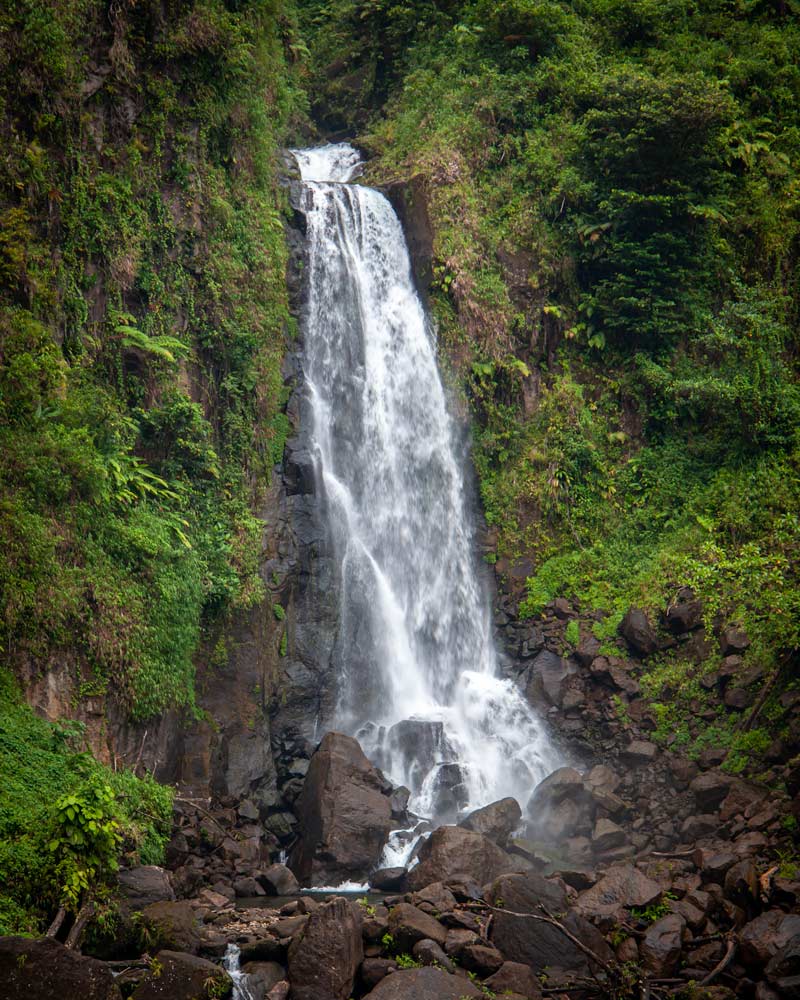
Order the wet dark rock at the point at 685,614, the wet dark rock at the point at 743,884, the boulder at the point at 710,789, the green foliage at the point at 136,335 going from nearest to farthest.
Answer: the wet dark rock at the point at 743,884 → the green foliage at the point at 136,335 → the boulder at the point at 710,789 → the wet dark rock at the point at 685,614

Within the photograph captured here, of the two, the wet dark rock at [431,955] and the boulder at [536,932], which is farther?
the boulder at [536,932]

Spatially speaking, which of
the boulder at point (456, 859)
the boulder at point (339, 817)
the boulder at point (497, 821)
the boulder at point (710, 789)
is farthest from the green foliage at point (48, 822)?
the boulder at point (710, 789)

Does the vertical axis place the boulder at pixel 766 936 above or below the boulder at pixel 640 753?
above

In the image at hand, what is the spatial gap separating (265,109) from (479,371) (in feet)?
25.4

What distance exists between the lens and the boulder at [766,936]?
27.5 feet

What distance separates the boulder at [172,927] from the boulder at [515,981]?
310 cm

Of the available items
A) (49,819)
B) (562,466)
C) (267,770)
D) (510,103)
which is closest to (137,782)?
(49,819)

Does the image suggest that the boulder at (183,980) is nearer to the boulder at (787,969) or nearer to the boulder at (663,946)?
the boulder at (663,946)

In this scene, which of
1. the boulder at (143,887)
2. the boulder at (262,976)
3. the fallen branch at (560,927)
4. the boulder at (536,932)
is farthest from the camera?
the boulder at (536,932)

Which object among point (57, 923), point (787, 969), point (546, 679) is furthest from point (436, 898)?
point (546, 679)

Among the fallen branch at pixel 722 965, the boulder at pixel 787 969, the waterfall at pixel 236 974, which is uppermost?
the boulder at pixel 787 969

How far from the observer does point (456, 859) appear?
1105 cm

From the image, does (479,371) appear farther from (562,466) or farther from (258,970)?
(258,970)

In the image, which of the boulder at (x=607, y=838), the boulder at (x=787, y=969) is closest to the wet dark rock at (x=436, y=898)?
the boulder at (x=787, y=969)
